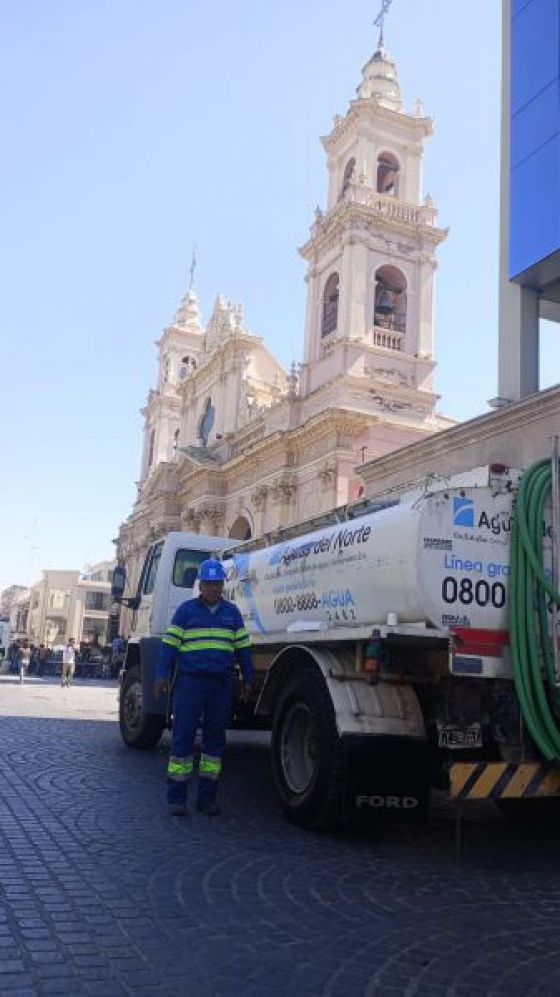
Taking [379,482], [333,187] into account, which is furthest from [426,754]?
[333,187]

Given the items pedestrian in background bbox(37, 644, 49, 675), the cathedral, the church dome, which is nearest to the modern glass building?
the cathedral

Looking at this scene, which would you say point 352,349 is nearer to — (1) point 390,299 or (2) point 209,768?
(1) point 390,299

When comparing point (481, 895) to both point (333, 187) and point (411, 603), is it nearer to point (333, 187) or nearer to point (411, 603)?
point (411, 603)

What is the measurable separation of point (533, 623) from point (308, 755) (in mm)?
2035

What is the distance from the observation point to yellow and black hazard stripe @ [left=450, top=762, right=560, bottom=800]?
5.14 m

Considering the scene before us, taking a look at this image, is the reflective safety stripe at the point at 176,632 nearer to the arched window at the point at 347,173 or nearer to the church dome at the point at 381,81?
the arched window at the point at 347,173

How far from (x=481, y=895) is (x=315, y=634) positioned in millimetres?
2271

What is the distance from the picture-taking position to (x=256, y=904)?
4078 mm

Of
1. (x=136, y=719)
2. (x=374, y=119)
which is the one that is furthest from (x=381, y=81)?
(x=136, y=719)

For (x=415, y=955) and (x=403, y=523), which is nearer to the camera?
(x=415, y=955)

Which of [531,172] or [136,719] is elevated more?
[531,172]

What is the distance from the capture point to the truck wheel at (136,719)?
32.1 ft

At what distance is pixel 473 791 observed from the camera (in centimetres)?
516

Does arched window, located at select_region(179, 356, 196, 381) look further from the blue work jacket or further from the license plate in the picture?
the license plate
